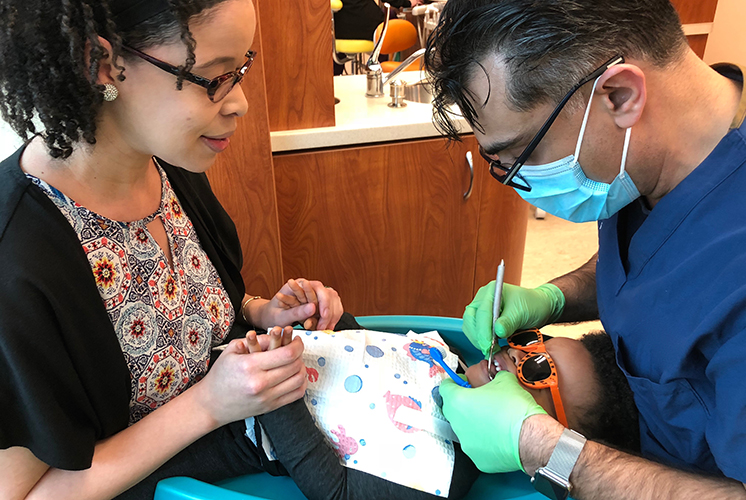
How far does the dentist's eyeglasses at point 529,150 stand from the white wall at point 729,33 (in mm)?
3497

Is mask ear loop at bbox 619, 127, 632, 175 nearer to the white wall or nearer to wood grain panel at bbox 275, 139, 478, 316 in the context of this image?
wood grain panel at bbox 275, 139, 478, 316

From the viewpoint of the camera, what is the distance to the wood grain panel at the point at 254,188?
1451 mm

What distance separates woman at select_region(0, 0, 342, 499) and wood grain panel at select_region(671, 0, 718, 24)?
3711 millimetres

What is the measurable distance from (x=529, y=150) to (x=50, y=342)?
79cm

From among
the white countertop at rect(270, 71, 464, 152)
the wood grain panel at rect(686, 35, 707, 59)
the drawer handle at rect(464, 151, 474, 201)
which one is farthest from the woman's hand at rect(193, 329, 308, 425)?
the wood grain panel at rect(686, 35, 707, 59)

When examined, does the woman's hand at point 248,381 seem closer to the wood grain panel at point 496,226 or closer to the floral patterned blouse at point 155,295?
the floral patterned blouse at point 155,295

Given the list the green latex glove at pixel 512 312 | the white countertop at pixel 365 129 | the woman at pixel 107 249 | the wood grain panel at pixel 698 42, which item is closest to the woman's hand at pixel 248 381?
the woman at pixel 107 249

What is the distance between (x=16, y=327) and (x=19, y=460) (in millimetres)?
208

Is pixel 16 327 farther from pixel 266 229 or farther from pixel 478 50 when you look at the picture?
pixel 266 229

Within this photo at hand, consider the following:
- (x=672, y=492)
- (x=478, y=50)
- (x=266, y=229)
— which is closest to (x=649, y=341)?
(x=672, y=492)

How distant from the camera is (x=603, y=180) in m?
0.95

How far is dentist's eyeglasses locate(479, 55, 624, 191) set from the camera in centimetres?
83

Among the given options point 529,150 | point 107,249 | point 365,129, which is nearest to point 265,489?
point 107,249

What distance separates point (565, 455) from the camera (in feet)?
2.87
